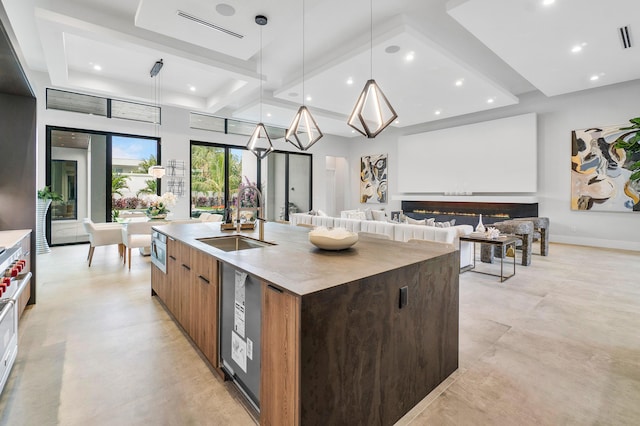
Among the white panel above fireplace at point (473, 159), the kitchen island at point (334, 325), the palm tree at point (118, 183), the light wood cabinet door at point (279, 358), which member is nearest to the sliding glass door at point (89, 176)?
the palm tree at point (118, 183)

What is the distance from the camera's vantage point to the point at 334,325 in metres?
1.22

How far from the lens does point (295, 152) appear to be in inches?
416

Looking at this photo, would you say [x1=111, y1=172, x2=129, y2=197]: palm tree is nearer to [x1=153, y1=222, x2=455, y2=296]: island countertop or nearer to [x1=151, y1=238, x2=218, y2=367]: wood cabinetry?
[x1=151, y1=238, x2=218, y2=367]: wood cabinetry

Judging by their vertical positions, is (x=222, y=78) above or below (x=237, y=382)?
above

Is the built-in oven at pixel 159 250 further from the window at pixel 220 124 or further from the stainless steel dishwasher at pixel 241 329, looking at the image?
the window at pixel 220 124

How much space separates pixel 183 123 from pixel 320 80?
4243mm

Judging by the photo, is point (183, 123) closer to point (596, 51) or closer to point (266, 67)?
point (266, 67)

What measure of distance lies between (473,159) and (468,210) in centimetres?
143

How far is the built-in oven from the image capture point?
290 cm

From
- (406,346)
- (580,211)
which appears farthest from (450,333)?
(580,211)

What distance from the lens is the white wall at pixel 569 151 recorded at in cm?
630

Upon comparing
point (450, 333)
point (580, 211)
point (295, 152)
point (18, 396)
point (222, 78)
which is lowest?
point (18, 396)

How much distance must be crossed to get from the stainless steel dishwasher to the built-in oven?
1383 millimetres

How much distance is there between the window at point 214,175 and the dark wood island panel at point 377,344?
718cm
